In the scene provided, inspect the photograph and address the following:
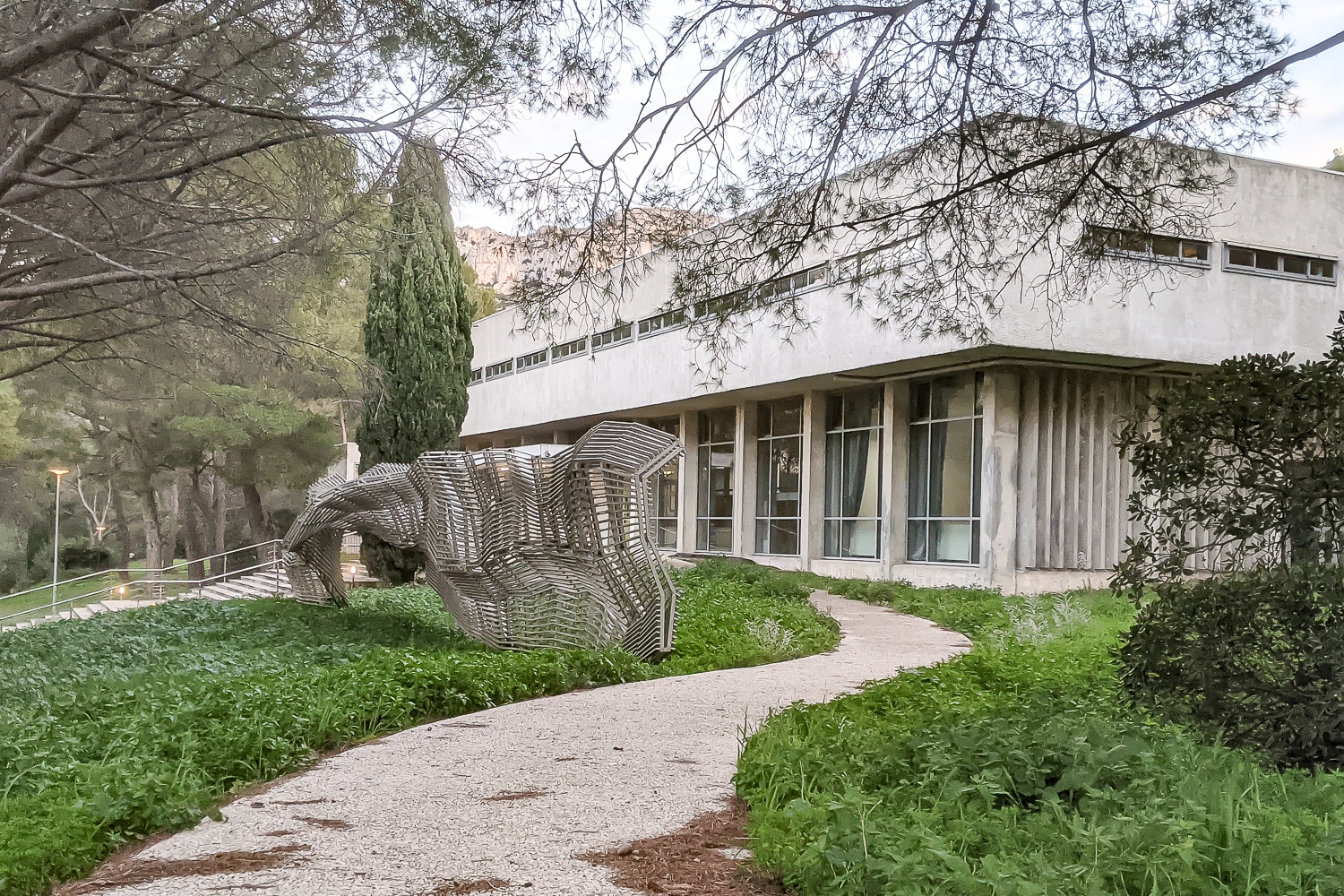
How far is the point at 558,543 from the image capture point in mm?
10789

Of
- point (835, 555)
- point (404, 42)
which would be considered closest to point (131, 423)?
point (835, 555)

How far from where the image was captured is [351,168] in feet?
32.7

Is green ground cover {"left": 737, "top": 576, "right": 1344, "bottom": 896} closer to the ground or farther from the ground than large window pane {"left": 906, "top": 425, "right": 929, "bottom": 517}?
closer to the ground

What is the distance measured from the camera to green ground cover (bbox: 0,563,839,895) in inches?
188

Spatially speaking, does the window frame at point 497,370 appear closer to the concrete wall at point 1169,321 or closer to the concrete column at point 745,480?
the concrete column at point 745,480

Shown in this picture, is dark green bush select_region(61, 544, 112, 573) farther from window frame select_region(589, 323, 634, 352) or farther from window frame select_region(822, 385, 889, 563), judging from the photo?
window frame select_region(822, 385, 889, 563)

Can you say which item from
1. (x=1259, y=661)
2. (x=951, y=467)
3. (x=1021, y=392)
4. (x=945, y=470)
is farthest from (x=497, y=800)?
(x=945, y=470)

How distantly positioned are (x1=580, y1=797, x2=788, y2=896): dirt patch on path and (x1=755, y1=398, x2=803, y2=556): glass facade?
2113 cm

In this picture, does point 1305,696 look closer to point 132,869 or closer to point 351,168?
point 132,869

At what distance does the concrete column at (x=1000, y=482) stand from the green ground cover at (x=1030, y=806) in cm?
1363

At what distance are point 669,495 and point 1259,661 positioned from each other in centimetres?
2782

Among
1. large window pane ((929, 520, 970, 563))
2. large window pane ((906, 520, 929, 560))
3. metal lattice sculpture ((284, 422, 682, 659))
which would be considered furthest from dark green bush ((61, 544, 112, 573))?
metal lattice sculpture ((284, 422, 682, 659))

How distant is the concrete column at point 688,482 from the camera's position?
30.4m

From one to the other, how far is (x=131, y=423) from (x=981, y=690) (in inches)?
1243
